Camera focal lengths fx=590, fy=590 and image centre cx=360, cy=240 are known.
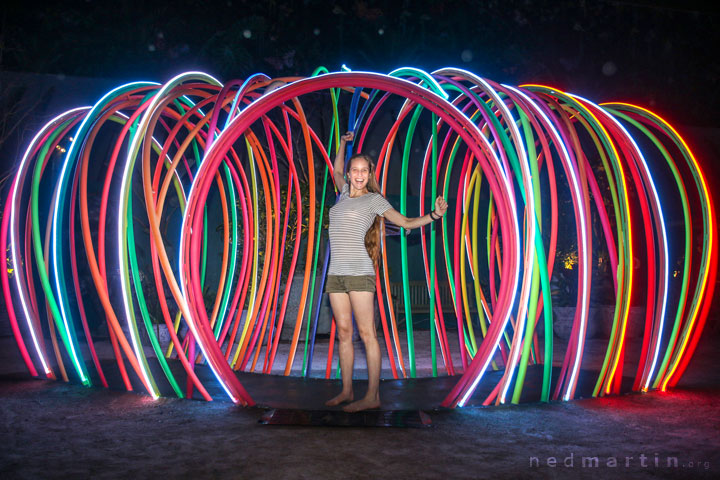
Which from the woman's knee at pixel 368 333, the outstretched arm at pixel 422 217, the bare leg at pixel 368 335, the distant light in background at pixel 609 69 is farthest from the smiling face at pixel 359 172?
the distant light in background at pixel 609 69

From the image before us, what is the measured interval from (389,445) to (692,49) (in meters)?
15.1

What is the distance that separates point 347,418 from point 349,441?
52cm

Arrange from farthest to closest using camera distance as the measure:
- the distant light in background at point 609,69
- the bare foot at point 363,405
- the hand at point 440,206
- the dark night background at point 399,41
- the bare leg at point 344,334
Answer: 1. the distant light in background at point 609,69
2. the dark night background at point 399,41
3. the bare leg at point 344,334
4. the bare foot at point 363,405
5. the hand at point 440,206

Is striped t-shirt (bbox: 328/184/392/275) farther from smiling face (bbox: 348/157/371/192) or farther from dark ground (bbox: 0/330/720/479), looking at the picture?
dark ground (bbox: 0/330/720/479)

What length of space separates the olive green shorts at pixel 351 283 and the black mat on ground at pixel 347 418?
86 centimetres

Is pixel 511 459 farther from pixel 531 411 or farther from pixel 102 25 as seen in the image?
pixel 102 25

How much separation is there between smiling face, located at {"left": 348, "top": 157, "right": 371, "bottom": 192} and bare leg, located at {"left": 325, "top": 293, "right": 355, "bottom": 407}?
83 cm

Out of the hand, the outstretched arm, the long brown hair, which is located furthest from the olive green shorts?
the hand

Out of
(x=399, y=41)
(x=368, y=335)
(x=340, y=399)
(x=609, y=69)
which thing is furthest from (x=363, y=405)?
(x=609, y=69)

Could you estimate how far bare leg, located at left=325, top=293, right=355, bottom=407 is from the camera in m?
4.37

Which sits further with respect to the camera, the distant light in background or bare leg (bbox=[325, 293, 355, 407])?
the distant light in background

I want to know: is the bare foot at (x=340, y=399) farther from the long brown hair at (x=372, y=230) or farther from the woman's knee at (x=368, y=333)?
the long brown hair at (x=372, y=230)

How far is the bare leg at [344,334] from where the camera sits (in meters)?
4.37

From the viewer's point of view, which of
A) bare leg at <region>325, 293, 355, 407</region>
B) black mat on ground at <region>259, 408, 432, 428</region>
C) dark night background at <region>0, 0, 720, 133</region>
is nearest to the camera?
black mat on ground at <region>259, 408, 432, 428</region>
